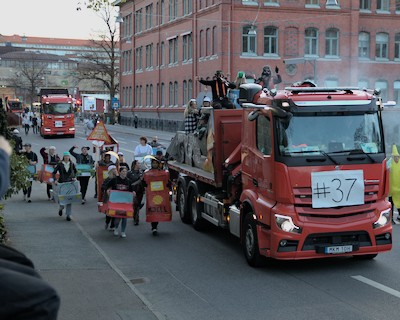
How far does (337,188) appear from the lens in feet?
34.3

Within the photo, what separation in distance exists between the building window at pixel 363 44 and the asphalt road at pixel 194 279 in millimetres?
41548

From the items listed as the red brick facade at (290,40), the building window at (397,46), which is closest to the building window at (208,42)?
the red brick facade at (290,40)

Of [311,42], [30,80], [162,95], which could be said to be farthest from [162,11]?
[30,80]

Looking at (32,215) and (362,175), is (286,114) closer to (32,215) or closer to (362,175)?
(362,175)

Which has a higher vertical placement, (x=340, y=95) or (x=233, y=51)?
(x=233, y=51)

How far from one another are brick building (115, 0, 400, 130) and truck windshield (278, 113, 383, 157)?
3716 cm

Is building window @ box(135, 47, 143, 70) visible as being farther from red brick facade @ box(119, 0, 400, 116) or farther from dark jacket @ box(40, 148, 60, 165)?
dark jacket @ box(40, 148, 60, 165)

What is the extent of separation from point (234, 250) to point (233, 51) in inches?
1541

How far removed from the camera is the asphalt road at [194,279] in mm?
8383

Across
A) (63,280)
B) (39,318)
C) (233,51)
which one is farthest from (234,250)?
(233,51)

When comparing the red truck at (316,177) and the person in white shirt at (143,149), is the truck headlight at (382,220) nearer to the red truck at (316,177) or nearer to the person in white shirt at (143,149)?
the red truck at (316,177)

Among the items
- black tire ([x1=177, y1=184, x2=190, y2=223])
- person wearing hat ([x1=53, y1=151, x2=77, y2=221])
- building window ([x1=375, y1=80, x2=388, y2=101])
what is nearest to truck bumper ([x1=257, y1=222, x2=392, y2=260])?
black tire ([x1=177, y1=184, x2=190, y2=223])

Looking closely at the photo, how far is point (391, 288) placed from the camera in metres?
9.62

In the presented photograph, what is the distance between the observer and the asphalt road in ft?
27.5
